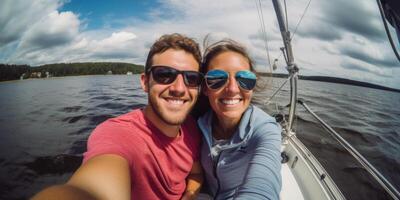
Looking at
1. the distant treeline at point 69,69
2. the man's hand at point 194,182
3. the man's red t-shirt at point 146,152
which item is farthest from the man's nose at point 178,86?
the distant treeline at point 69,69

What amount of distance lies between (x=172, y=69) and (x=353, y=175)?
792 cm

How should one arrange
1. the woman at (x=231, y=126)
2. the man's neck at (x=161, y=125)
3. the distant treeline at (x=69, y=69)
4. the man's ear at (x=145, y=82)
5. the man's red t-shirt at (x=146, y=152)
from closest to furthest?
the man's red t-shirt at (x=146, y=152), the woman at (x=231, y=126), the man's neck at (x=161, y=125), the man's ear at (x=145, y=82), the distant treeline at (x=69, y=69)

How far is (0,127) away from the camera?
567 inches

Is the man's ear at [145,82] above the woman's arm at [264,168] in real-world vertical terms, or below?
above

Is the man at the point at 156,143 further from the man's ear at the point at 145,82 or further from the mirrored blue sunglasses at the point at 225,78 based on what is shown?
the mirrored blue sunglasses at the point at 225,78

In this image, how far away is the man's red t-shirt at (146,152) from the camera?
1653mm

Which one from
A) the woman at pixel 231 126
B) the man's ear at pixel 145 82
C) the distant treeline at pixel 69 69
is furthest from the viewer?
the distant treeline at pixel 69 69

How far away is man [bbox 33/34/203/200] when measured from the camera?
4.68ft

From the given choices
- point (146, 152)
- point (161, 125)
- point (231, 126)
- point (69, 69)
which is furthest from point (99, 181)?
point (69, 69)

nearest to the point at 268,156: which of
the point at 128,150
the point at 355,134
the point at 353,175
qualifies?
the point at 128,150

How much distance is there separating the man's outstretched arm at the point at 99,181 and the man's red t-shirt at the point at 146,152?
0.08m

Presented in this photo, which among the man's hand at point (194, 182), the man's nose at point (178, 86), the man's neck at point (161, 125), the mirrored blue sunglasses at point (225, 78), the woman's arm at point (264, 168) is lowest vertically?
the man's hand at point (194, 182)

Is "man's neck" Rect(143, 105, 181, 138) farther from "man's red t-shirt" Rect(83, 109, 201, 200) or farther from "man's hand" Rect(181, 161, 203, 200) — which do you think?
"man's hand" Rect(181, 161, 203, 200)

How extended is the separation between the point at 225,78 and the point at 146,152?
921 millimetres
